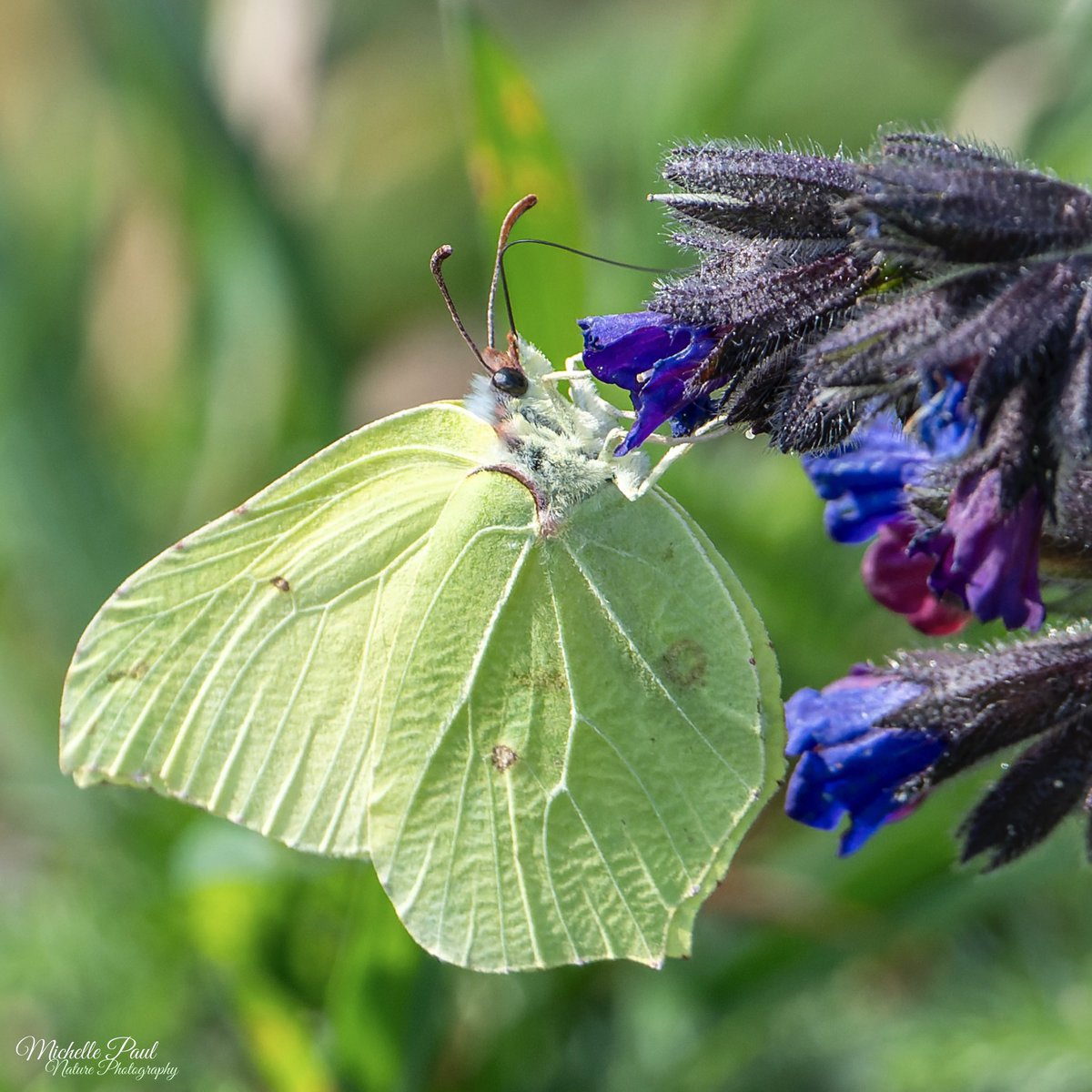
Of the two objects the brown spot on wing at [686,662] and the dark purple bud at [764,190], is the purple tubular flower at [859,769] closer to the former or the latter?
the brown spot on wing at [686,662]

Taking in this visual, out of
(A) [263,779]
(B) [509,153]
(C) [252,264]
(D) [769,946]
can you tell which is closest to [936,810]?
(D) [769,946]

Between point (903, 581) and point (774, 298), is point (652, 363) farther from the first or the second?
point (903, 581)

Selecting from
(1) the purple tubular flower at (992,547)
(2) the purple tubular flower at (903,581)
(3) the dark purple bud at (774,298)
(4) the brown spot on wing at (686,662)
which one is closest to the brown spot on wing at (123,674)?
(4) the brown spot on wing at (686,662)

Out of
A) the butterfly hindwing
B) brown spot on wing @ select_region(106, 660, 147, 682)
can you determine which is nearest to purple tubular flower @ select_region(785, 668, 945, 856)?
the butterfly hindwing

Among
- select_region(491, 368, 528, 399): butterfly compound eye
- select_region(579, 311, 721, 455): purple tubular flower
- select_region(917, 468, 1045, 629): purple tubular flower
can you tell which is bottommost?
select_region(917, 468, 1045, 629): purple tubular flower

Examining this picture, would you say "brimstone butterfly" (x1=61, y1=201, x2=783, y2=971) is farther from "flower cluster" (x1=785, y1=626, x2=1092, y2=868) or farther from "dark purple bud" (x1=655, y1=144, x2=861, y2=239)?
"dark purple bud" (x1=655, y1=144, x2=861, y2=239)

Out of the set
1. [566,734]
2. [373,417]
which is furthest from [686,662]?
[373,417]
